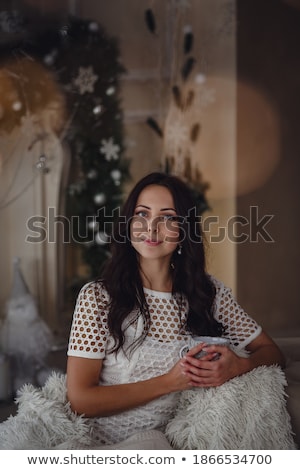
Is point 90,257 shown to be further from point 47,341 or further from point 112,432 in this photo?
point 112,432

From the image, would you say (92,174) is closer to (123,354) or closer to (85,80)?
(85,80)

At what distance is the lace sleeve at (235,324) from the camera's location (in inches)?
66.4

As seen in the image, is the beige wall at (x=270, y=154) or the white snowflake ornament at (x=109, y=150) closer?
the white snowflake ornament at (x=109, y=150)

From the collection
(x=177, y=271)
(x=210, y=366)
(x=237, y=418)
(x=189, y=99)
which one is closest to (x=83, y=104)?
(x=189, y=99)

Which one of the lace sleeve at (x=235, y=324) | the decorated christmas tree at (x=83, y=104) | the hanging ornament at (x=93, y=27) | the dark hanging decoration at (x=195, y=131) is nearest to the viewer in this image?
the lace sleeve at (x=235, y=324)

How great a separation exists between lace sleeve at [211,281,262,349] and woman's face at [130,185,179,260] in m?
0.22

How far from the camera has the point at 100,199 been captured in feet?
11.5

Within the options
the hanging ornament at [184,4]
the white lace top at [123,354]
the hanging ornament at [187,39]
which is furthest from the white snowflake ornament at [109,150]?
the white lace top at [123,354]

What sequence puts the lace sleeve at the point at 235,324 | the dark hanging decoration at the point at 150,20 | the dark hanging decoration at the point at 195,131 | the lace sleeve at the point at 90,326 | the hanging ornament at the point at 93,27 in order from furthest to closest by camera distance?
the dark hanging decoration at the point at 195,131 < the dark hanging decoration at the point at 150,20 < the hanging ornament at the point at 93,27 < the lace sleeve at the point at 235,324 < the lace sleeve at the point at 90,326

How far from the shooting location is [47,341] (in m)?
3.24

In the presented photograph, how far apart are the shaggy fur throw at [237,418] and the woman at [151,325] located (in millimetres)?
38

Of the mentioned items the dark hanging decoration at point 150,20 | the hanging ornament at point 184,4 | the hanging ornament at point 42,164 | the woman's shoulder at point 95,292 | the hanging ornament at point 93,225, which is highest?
the hanging ornament at point 184,4

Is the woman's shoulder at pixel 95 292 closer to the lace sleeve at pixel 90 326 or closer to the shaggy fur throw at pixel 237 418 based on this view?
the lace sleeve at pixel 90 326
